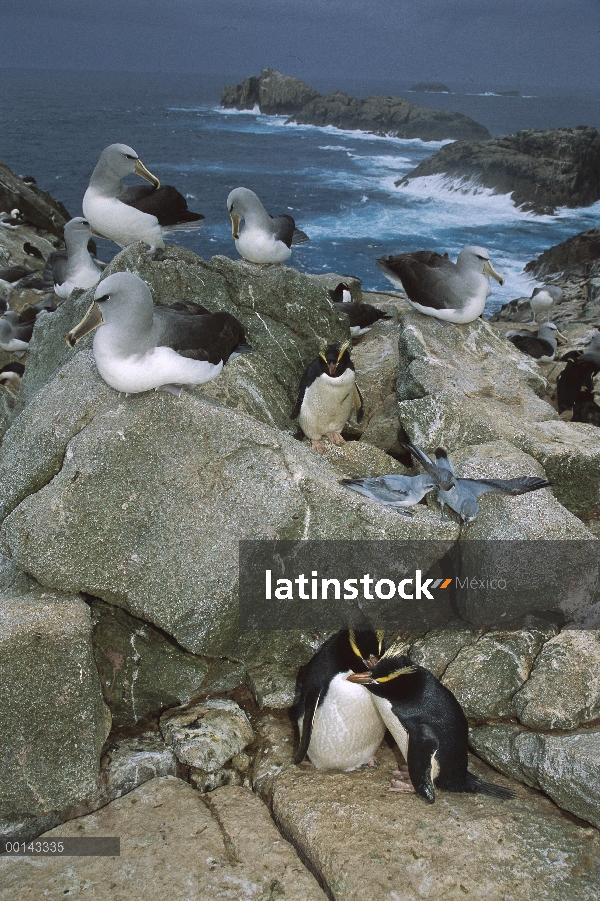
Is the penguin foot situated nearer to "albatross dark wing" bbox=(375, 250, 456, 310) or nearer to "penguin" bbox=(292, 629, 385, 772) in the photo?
"penguin" bbox=(292, 629, 385, 772)

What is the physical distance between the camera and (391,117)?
84.2 m

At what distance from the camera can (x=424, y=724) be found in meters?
4.19

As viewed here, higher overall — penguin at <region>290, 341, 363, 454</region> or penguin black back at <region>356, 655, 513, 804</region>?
penguin at <region>290, 341, 363, 454</region>

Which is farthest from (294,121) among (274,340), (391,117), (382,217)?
(274,340)

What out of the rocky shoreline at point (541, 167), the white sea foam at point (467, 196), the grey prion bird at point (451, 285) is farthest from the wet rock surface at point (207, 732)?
the white sea foam at point (467, 196)

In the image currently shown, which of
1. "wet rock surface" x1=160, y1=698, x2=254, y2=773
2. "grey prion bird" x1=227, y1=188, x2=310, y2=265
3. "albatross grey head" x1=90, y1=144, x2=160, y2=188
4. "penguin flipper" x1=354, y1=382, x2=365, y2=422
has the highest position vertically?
"albatross grey head" x1=90, y1=144, x2=160, y2=188

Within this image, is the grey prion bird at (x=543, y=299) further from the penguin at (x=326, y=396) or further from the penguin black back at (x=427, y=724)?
the penguin black back at (x=427, y=724)

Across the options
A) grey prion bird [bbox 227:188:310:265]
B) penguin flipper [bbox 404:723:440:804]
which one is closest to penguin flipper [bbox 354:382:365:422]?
grey prion bird [bbox 227:188:310:265]

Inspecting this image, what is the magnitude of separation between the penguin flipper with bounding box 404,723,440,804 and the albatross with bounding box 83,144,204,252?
521 cm

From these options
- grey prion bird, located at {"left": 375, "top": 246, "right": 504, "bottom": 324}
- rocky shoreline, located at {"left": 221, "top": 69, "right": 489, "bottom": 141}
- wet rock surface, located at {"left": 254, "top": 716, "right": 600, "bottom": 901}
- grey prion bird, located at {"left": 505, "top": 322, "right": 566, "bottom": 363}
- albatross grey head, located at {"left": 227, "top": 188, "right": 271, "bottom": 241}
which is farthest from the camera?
rocky shoreline, located at {"left": 221, "top": 69, "right": 489, "bottom": 141}

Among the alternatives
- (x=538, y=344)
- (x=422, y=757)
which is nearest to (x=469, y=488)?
(x=422, y=757)

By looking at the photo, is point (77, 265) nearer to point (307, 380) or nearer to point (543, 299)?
point (307, 380)

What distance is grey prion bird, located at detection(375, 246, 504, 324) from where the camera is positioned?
7.47 meters

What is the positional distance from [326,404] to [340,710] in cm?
306
